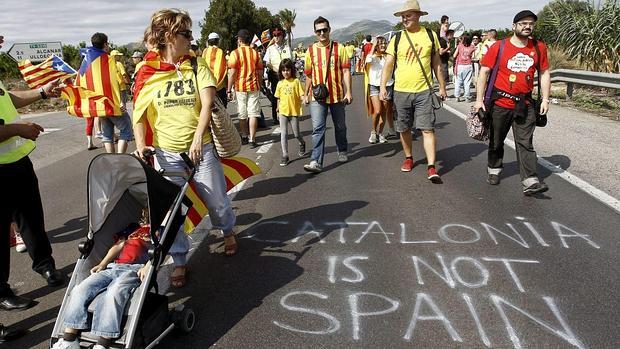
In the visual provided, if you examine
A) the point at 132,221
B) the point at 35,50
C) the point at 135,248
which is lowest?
the point at 135,248

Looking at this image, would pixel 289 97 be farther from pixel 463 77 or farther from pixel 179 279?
pixel 463 77

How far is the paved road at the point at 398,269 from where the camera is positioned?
314 cm

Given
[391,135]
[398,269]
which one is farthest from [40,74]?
[391,135]

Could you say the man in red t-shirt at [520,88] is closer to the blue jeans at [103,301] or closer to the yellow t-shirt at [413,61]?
the yellow t-shirt at [413,61]

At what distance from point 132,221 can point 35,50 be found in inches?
490

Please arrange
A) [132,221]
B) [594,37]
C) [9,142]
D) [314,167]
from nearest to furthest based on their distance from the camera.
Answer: [132,221], [9,142], [314,167], [594,37]

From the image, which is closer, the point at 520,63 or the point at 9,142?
the point at 9,142

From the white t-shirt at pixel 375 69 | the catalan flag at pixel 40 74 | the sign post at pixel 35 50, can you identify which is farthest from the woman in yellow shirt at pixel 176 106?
the sign post at pixel 35 50

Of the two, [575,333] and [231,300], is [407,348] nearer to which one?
[575,333]

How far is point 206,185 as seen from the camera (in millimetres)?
4008

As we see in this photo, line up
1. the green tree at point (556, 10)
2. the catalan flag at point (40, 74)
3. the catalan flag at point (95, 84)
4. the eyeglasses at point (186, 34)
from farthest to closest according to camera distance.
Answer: the green tree at point (556, 10) → the catalan flag at point (95, 84) → the catalan flag at point (40, 74) → the eyeglasses at point (186, 34)

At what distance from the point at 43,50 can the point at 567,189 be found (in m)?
13.6

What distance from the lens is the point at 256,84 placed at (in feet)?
29.9

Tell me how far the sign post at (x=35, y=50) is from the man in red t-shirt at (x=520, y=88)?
1130 cm
